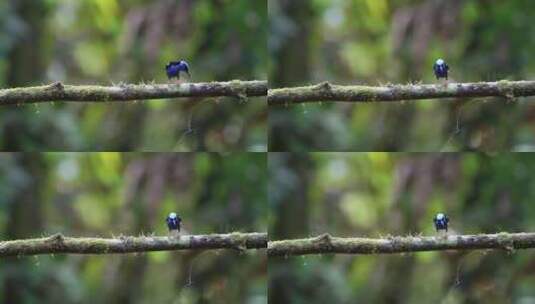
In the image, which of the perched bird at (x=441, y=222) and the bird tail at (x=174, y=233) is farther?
the bird tail at (x=174, y=233)

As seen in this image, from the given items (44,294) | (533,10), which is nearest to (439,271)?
(533,10)

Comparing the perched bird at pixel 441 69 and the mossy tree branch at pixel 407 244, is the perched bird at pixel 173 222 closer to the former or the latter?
the mossy tree branch at pixel 407 244

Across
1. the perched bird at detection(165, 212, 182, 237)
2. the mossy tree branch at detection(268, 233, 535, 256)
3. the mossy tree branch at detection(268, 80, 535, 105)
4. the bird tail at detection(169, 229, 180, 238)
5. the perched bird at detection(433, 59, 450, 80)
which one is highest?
the perched bird at detection(433, 59, 450, 80)

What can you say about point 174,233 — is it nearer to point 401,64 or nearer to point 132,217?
point 132,217

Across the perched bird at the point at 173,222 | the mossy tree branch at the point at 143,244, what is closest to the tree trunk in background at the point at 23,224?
the mossy tree branch at the point at 143,244

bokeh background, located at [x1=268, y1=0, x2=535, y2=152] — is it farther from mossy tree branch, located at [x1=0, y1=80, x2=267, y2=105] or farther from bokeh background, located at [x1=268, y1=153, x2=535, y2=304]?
mossy tree branch, located at [x1=0, y1=80, x2=267, y2=105]

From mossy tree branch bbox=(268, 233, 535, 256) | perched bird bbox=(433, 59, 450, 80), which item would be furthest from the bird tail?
perched bird bbox=(433, 59, 450, 80)

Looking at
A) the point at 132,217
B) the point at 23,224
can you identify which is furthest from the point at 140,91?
the point at 23,224
